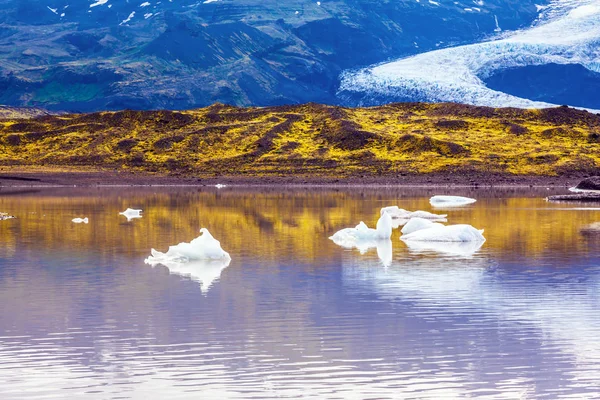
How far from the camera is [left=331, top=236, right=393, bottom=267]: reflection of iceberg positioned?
33.5m

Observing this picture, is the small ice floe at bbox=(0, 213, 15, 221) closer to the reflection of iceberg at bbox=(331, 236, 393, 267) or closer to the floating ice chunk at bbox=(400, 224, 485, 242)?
the reflection of iceberg at bbox=(331, 236, 393, 267)

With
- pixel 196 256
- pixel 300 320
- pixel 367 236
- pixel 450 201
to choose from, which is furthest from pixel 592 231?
pixel 300 320

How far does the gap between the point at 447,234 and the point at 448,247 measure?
154 centimetres

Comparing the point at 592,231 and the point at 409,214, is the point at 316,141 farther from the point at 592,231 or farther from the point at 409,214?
the point at 592,231

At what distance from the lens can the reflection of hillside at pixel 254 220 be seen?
36625 millimetres

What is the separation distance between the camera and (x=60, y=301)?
23.0 meters

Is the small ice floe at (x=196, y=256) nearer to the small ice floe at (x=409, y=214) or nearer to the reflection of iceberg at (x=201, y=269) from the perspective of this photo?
the reflection of iceberg at (x=201, y=269)

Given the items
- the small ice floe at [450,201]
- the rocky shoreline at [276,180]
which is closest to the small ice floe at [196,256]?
the small ice floe at [450,201]

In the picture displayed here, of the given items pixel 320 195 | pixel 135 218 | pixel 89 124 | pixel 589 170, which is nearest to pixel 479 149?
pixel 589 170

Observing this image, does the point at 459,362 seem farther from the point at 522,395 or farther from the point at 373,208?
the point at 373,208

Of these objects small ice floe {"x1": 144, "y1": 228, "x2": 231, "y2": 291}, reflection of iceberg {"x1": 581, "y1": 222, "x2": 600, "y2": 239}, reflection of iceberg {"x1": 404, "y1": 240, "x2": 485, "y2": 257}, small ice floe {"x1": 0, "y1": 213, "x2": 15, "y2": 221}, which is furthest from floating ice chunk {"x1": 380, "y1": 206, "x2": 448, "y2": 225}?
small ice floe {"x1": 0, "y1": 213, "x2": 15, "y2": 221}

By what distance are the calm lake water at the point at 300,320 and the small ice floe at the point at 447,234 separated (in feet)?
2.96

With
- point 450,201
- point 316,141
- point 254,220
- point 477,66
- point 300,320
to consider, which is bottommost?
point 300,320

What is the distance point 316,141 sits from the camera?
116 meters
